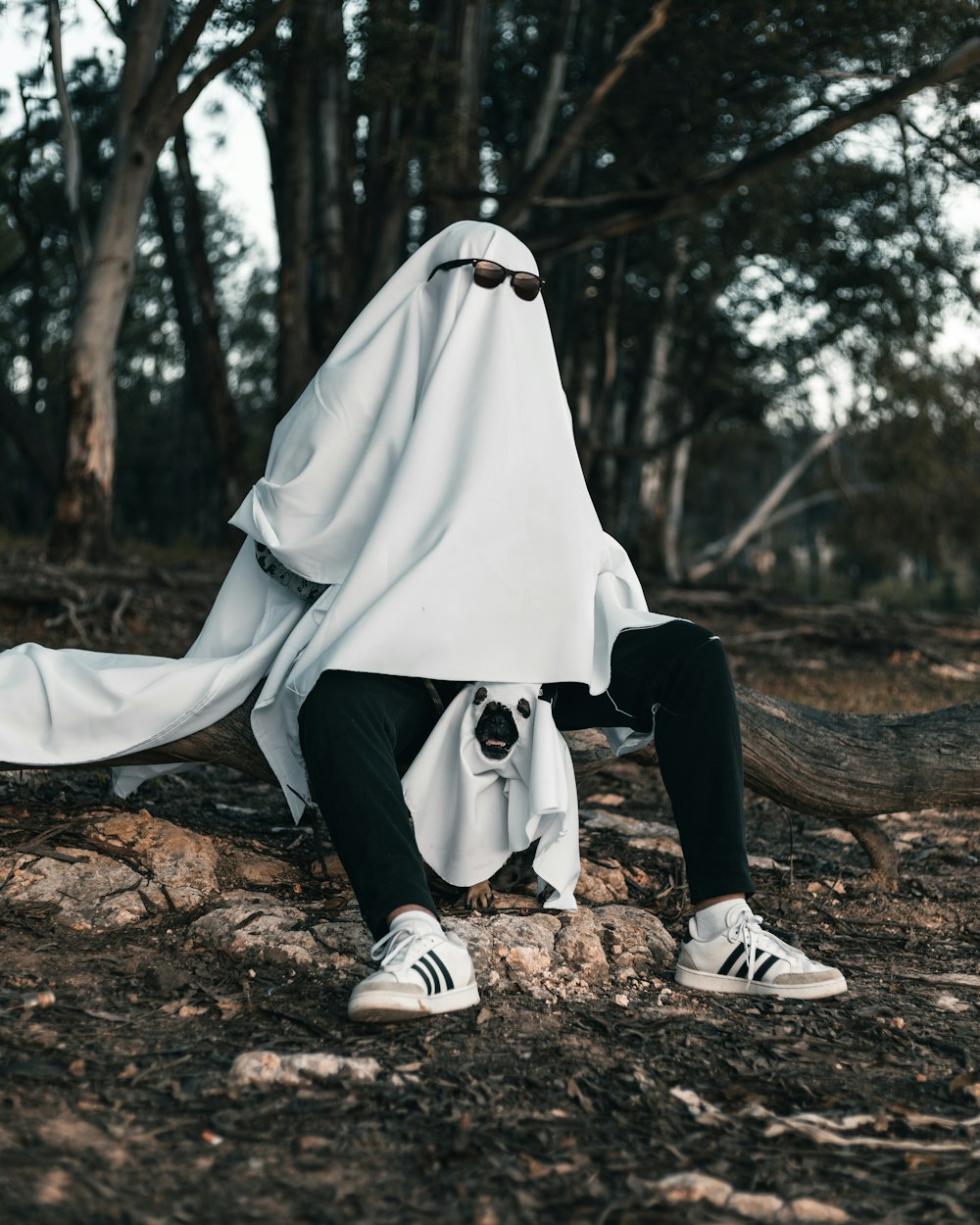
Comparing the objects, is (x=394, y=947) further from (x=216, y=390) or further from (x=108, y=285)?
(x=216, y=390)

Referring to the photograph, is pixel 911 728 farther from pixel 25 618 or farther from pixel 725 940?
pixel 25 618

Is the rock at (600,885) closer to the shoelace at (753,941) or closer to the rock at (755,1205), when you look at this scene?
the shoelace at (753,941)

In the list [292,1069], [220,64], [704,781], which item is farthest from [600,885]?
[220,64]

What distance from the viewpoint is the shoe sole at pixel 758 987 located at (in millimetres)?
2609

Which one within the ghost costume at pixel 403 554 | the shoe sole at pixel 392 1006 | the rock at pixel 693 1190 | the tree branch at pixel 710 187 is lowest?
the rock at pixel 693 1190

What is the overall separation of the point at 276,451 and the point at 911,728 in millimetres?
1984

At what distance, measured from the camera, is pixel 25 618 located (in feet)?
22.5

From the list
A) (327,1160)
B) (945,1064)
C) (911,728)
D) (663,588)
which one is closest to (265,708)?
(327,1160)

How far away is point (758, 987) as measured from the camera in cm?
262

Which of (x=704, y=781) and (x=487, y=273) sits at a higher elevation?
(x=487, y=273)

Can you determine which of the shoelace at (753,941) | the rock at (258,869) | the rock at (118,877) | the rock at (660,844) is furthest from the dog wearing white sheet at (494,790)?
the rock at (660,844)

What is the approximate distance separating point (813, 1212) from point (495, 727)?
133 centimetres

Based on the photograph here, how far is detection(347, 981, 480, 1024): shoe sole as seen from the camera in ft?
7.37

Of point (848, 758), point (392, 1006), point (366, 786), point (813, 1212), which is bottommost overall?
point (813, 1212)
